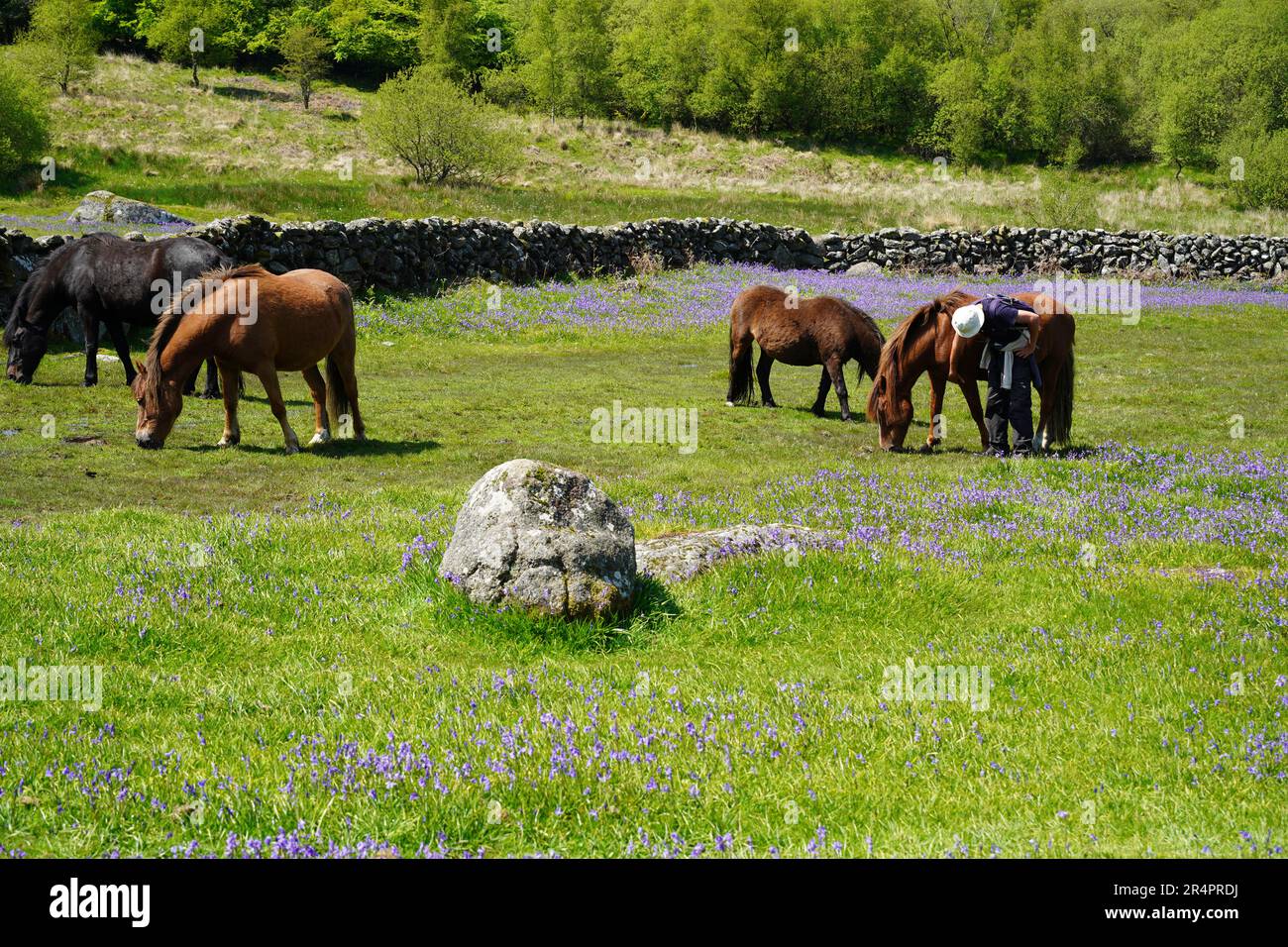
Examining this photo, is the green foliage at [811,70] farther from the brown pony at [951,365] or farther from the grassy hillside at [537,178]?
the brown pony at [951,365]

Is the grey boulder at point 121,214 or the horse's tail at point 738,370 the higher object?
the grey boulder at point 121,214

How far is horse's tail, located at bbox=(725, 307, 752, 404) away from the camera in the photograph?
2038 centimetres

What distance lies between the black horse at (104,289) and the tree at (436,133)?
3117 cm

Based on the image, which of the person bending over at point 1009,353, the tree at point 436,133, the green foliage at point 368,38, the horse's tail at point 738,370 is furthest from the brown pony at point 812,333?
the green foliage at point 368,38

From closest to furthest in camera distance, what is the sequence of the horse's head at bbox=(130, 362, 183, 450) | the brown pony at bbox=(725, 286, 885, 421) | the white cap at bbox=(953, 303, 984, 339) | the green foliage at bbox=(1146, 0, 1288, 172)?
the white cap at bbox=(953, 303, 984, 339), the horse's head at bbox=(130, 362, 183, 450), the brown pony at bbox=(725, 286, 885, 421), the green foliage at bbox=(1146, 0, 1288, 172)

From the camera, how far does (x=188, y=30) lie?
88250 millimetres

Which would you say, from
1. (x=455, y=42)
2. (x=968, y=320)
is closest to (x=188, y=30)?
(x=455, y=42)

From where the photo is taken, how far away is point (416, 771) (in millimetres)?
5078

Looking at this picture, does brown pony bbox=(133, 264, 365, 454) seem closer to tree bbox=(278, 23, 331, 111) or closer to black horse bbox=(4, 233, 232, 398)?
black horse bbox=(4, 233, 232, 398)

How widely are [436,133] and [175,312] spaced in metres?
37.7

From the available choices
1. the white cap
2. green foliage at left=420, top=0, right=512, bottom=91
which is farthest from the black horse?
green foliage at left=420, top=0, right=512, bottom=91

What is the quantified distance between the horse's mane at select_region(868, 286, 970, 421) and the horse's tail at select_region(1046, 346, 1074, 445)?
6.26 feet

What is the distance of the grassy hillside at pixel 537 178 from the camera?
42500mm
